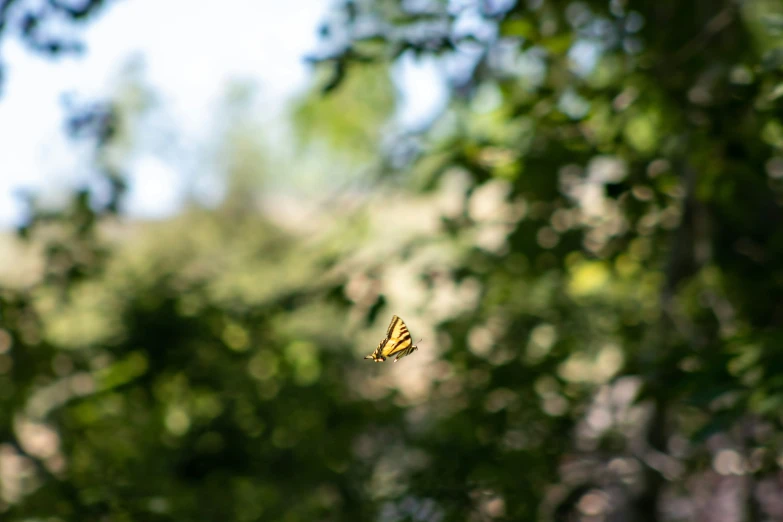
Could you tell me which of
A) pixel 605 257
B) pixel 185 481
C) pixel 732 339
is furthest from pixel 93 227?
pixel 732 339

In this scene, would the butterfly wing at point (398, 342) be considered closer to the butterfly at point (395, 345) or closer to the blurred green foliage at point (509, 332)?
the butterfly at point (395, 345)

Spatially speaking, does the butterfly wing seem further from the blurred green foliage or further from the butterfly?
the blurred green foliage

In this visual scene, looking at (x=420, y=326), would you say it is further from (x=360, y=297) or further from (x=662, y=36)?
(x=662, y=36)

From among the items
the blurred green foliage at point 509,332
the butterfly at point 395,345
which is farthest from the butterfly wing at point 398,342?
the blurred green foliage at point 509,332

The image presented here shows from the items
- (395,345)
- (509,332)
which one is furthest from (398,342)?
(509,332)

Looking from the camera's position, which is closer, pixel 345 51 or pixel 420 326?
pixel 345 51

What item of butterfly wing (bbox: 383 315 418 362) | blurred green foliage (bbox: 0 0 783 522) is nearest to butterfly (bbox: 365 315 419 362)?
butterfly wing (bbox: 383 315 418 362)
